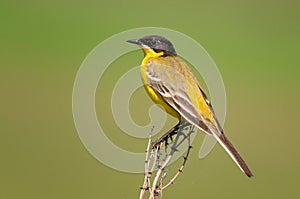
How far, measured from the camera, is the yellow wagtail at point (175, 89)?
532 cm

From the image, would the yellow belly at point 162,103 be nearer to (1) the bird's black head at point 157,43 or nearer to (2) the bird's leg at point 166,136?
(2) the bird's leg at point 166,136

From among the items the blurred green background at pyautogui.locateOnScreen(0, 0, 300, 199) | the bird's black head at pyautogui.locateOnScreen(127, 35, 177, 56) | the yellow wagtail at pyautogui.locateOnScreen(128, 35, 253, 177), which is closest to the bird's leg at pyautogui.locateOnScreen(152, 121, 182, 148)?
the yellow wagtail at pyautogui.locateOnScreen(128, 35, 253, 177)

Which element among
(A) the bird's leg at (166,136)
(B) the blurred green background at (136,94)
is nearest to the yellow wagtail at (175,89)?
(A) the bird's leg at (166,136)

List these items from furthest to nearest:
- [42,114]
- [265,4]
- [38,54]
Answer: [265,4]
[38,54]
[42,114]

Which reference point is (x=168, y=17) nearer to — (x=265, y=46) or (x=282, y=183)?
(x=265, y=46)

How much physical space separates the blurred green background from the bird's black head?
3.21 metres

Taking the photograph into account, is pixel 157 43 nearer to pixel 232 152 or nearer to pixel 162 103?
pixel 162 103

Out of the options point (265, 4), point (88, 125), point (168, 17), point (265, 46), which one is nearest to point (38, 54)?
point (168, 17)

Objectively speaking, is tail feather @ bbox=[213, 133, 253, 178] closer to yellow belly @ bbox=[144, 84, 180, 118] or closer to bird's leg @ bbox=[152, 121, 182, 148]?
bird's leg @ bbox=[152, 121, 182, 148]

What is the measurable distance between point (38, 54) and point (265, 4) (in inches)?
235

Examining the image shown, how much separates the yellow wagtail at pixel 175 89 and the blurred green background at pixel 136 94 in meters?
3.24

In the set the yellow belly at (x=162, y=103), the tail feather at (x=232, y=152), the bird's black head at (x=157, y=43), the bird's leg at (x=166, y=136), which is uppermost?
the bird's black head at (x=157, y=43)

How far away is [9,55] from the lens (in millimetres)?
14461

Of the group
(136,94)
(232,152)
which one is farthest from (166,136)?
(136,94)
